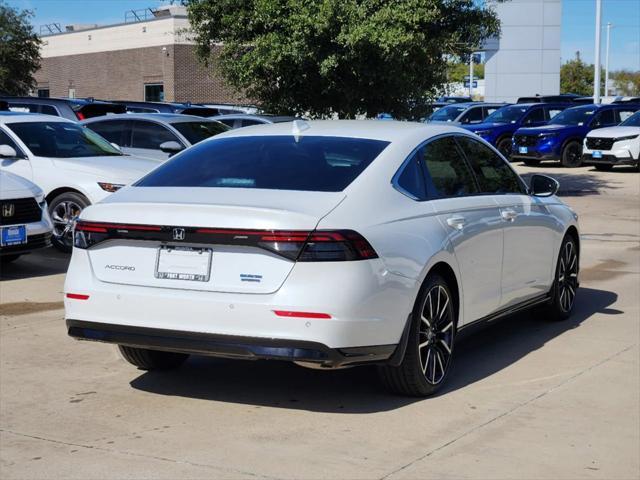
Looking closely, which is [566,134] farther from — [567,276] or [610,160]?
[567,276]

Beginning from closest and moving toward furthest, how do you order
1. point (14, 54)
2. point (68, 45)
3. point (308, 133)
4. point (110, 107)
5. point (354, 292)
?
point (354, 292), point (308, 133), point (110, 107), point (14, 54), point (68, 45)

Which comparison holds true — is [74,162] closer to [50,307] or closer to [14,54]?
[50,307]

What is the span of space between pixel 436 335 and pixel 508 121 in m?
26.5

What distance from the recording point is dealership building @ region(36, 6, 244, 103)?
2500 inches

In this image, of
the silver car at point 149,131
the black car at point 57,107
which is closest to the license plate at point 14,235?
the silver car at point 149,131

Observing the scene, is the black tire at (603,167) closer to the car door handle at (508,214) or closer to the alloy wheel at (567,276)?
the alloy wheel at (567,276)

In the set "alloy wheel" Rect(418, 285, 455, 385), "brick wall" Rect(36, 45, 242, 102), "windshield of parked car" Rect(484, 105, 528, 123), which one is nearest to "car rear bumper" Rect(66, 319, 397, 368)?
"alloy wheel" Rect(418, 285, 455, 385)

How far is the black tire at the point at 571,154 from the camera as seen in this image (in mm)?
28953

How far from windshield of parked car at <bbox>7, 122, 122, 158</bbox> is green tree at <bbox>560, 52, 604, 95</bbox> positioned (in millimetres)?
94601

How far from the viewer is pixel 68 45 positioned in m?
72.3

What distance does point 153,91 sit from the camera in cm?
6625

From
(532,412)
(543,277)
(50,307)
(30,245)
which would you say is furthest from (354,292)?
(30,245)

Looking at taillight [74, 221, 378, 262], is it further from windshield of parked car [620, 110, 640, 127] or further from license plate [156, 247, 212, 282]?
windshield of parked car [620, 110, 640, 127]

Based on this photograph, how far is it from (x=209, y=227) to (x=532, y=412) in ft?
7.09
